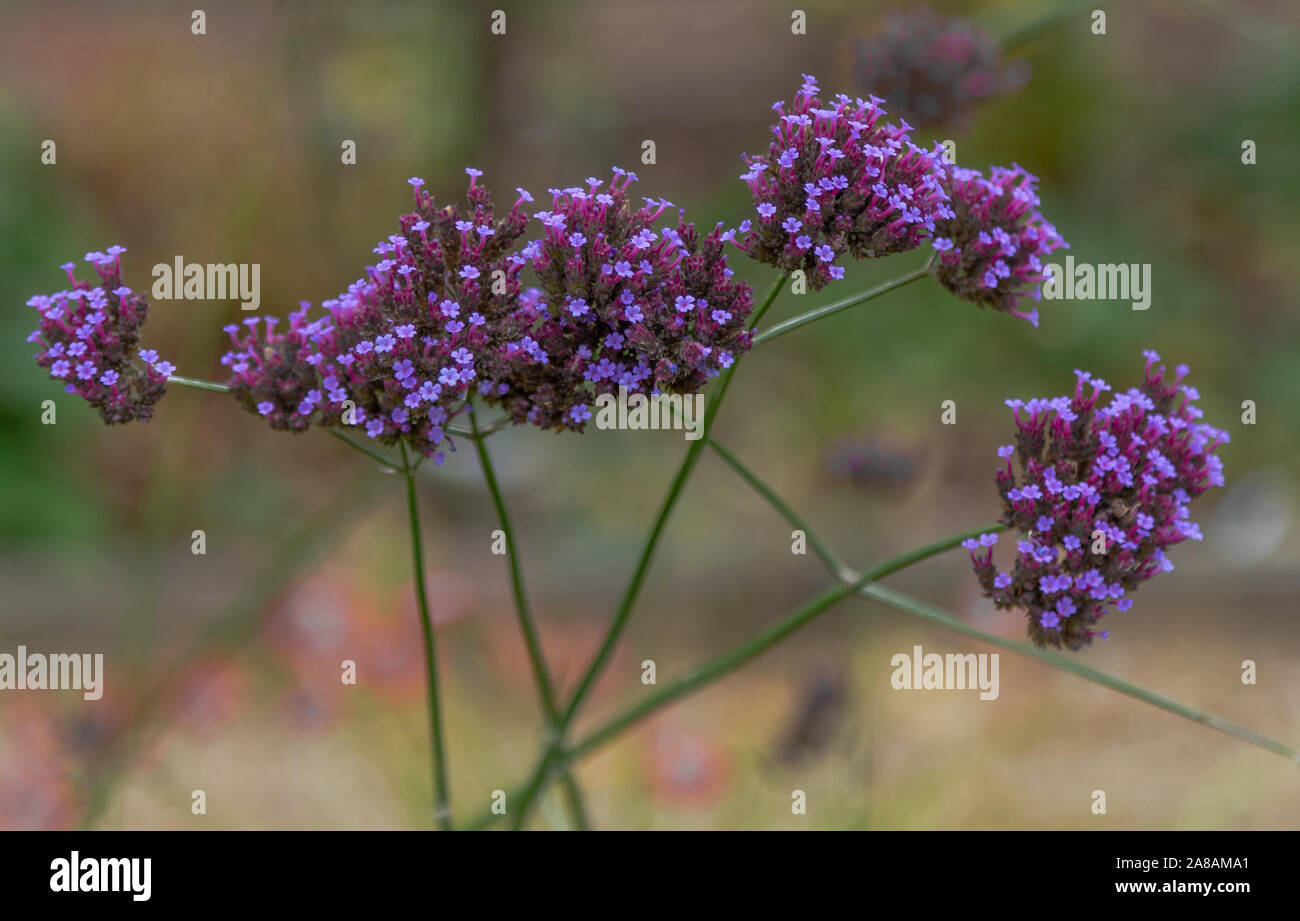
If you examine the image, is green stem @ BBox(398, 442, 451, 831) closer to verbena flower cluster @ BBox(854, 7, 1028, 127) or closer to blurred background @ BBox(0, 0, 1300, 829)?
blurred background @ BBox(0, 0, 1300, 829)

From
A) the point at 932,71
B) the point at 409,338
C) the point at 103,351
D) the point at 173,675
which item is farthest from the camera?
the point at 173,675

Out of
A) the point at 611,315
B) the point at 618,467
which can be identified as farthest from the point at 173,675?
the point at 618,467

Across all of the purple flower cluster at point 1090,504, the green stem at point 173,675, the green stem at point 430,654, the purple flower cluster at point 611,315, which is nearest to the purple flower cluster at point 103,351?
the green stem at point 430,654

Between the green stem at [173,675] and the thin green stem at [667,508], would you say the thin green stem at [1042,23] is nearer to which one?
the thin green stem at [667,508]

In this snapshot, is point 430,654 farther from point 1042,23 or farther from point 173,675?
point 1042,23

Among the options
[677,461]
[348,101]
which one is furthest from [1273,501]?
[348,101]
